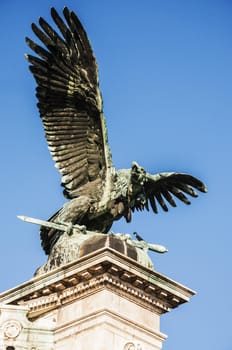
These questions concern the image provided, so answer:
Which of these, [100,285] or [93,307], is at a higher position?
[100,285]

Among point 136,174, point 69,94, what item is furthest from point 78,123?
point 136,174

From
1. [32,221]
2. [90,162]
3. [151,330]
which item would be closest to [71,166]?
[90,162]

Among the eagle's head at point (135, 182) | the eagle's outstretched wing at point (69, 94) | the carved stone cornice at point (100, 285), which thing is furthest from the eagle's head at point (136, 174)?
the carved stone cornice at point (100, 285)

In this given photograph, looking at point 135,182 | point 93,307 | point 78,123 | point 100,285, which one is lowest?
point 93,307

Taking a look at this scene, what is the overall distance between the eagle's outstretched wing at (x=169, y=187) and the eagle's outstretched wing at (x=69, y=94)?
112 cm

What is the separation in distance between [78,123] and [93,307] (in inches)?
178

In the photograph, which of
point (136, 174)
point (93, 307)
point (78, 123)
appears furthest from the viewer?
point (78, 123)

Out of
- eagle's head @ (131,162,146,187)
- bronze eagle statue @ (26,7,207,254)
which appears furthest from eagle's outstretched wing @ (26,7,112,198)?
eagle's head @ (131,162,146,187)

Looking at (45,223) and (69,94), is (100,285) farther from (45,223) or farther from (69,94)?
(69,94)

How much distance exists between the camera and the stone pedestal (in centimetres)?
1445

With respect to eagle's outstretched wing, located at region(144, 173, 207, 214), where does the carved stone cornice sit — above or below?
below

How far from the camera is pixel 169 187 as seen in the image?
59.3 ft

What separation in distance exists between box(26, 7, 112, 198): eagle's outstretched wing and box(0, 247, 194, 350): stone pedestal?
3040 millimetres

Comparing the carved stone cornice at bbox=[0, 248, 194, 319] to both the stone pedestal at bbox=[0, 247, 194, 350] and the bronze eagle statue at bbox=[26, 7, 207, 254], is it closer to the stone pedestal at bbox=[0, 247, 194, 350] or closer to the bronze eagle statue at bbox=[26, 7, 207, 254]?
the stone pedestal at bbox=[0, 247, 194, 350]
